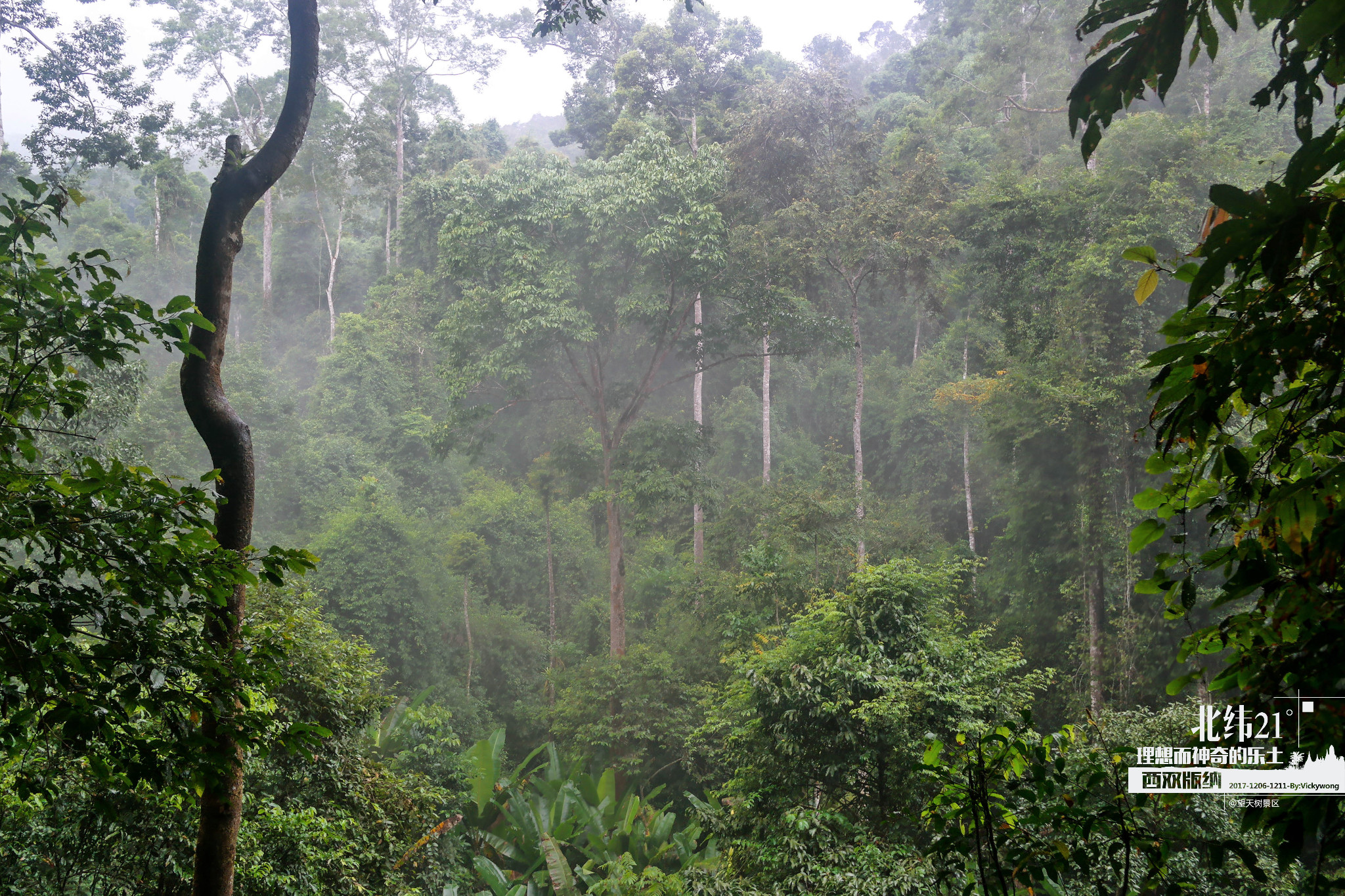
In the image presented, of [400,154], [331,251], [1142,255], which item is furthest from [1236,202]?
[331,251]

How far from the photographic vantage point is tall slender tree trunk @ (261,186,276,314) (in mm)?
23625

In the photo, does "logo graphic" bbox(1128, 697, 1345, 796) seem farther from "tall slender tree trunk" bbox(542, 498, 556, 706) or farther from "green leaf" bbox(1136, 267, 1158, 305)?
"tall slender tree trunk" bbox(542, 498, 556, 706)

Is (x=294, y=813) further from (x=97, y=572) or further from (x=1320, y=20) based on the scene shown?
(x=1320, y=20)

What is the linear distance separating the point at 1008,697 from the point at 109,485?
6.00m

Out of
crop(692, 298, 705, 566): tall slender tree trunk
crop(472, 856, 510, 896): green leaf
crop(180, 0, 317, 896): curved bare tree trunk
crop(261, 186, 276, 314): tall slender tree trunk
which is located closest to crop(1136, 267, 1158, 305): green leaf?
crop(180, 0, 317, 896): curved bare tree trunk

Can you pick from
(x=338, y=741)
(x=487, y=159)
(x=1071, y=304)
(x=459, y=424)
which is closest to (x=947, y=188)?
(x=1071, y=304)

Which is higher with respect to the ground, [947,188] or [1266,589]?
[947,188]

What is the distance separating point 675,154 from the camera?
12.5 m

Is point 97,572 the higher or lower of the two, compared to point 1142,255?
lower

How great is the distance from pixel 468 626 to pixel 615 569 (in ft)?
13.2

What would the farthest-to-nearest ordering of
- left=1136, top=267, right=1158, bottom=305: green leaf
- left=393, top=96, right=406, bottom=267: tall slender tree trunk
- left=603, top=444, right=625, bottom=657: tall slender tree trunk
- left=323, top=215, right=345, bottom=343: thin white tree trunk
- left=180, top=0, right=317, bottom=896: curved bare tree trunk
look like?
left=323, top=215, right=345, bottom=343: thin white tree trunk
left=393, top=96, right=406, bottom=267: tall slender tree trunk
left=603, top=444, right=625, bottom=657: tall slender tree trunk
left=180, top=0, right=317, bottom=896: curved bare tree trunk
left=1136, top=267, right=1158, bottom=305: green leaf

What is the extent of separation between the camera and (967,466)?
52.9 ft

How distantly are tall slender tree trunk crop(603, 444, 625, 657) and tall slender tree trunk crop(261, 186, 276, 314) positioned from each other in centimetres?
1579

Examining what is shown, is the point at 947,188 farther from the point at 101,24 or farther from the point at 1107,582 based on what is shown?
the point at 101,24
